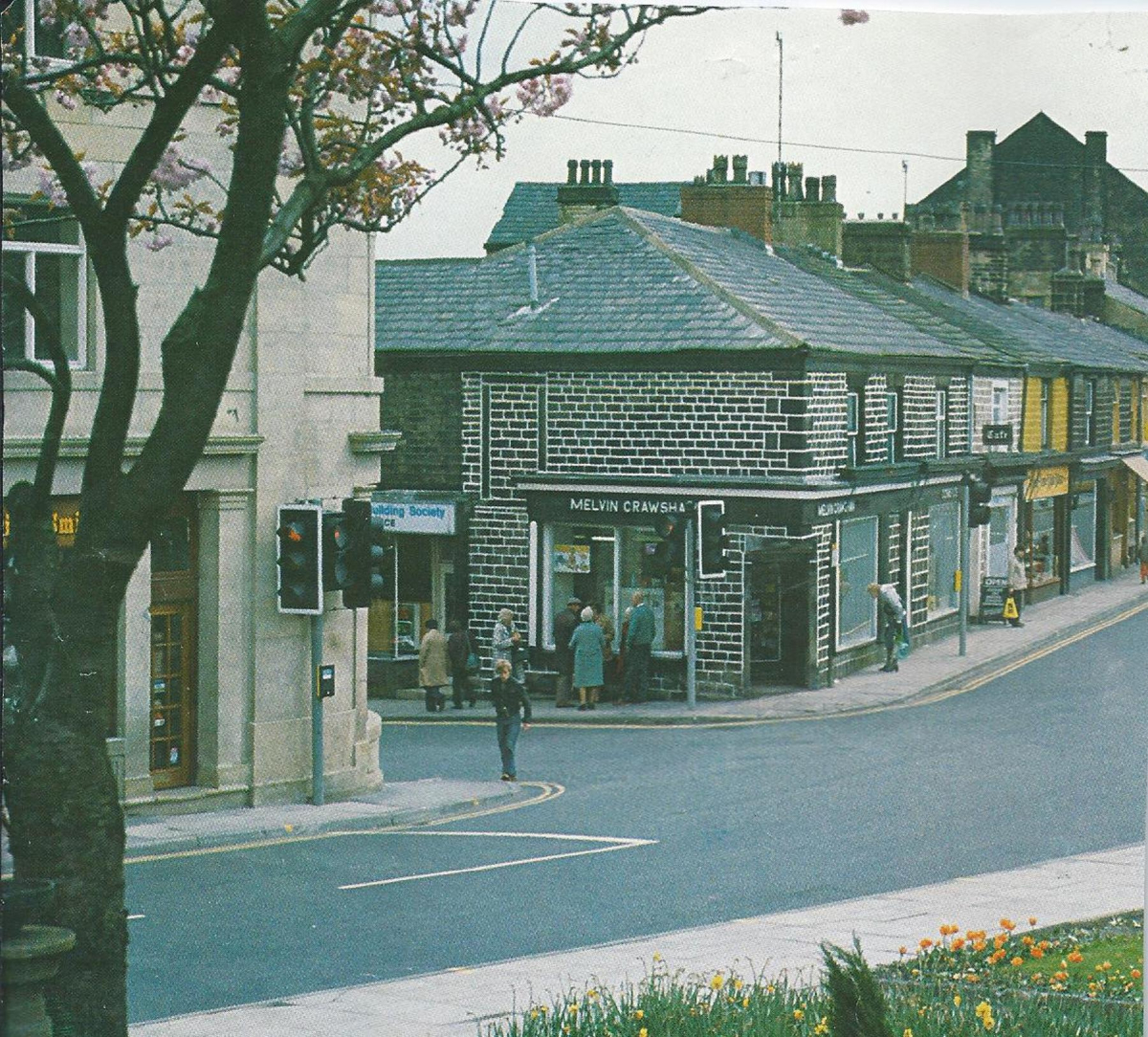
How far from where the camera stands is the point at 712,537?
6.03 m

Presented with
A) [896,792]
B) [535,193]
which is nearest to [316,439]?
[535,193]

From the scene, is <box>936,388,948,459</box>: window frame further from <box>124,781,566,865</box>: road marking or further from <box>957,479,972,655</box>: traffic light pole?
<box>124,781,566,865</box>: road marking

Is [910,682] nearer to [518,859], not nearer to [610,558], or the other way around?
[610,558]

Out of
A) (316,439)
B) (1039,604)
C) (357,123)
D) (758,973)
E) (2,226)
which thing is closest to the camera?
(2,226)

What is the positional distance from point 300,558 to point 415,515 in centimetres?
86

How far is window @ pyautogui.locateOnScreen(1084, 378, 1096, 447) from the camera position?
6938 mm

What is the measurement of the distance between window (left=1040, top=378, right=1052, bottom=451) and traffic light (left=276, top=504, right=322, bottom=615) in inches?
99.5

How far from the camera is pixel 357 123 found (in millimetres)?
6473

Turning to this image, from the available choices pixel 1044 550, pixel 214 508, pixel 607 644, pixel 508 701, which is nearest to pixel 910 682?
pixel 607 644

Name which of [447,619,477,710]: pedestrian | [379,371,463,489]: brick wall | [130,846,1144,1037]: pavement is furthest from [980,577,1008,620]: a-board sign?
[379,371,463,489]: brick wall

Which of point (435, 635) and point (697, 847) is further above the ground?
point (435, 635)

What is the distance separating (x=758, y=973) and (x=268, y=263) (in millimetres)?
2551

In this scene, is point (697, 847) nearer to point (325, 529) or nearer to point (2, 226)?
point (325, 529)

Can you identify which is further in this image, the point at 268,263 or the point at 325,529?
the point at 325,529
